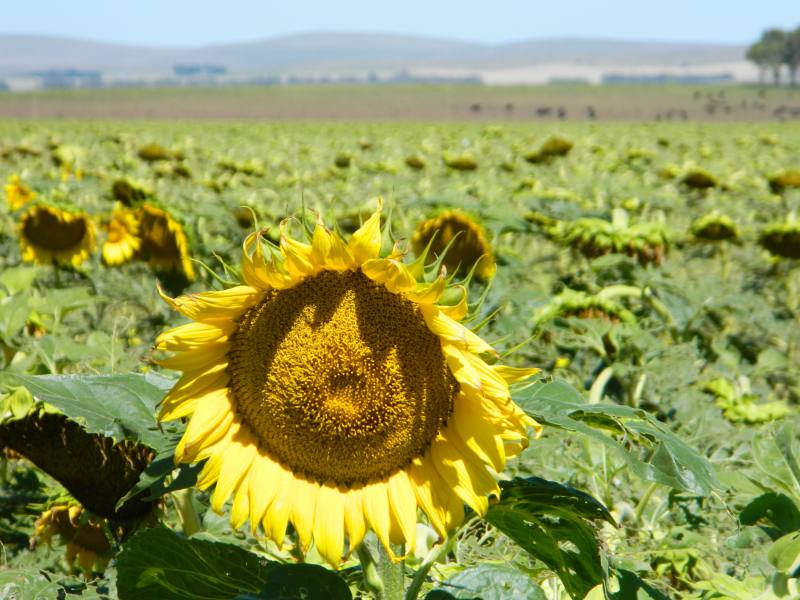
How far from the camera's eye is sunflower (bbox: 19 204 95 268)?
3812 mm

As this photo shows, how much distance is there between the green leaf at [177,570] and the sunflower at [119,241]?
257 cm

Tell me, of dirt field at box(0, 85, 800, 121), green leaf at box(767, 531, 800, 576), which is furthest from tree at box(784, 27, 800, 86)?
green leaf at box(767, 531, 800, 576)

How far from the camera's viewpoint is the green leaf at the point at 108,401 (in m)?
1.17

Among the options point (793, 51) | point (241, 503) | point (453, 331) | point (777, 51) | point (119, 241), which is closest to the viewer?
point (453, 331)

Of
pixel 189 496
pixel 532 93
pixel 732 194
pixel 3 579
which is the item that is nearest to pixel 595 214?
pixel 189 496

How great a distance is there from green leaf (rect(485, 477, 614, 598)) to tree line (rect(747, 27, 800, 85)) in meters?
98.5

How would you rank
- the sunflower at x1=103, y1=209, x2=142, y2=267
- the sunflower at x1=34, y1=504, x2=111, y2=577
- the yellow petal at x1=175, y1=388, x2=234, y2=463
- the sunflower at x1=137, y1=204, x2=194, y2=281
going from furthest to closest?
the sunflower at x1=103, y1=209, x2=142, y2=267, the sunflower at x1=137, y1=204, x2=194, y2=281, the sunflower at x1=34, y1=504, x2=111, y2=577, the yellow petal at x1=175, y1=388, x2=234, y2=463

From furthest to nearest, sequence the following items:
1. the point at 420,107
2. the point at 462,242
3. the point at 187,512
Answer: the point at 420,107, the point at 462,242, the point at 187,512

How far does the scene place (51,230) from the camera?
383 centimetres

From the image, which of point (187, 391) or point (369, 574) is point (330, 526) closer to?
point (369, 574)

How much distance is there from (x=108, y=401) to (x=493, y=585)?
0.62 metres

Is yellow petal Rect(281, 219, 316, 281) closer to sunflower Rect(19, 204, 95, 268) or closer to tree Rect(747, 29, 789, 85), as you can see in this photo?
sunflower Rect(19, 204, 95, 268)

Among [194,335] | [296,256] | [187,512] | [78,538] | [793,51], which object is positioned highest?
[793,51]

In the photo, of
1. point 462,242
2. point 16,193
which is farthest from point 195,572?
point 16,193
